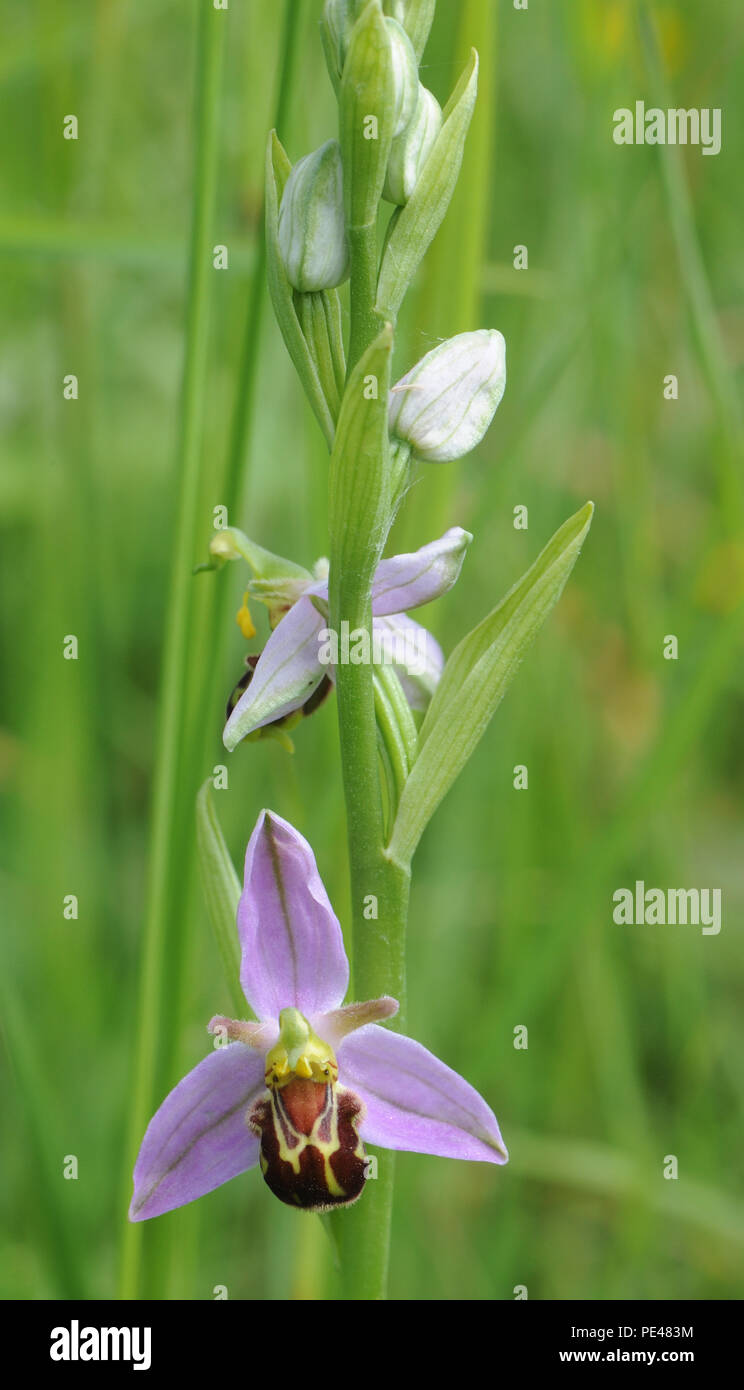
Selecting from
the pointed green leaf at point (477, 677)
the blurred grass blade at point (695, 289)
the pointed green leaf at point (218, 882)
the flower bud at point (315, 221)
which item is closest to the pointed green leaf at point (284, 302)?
the flower bud at point (315, 221)

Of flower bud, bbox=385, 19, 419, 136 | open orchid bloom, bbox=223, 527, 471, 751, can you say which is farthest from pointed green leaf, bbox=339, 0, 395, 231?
open orchid bloom, bbox=223, 527, 471, 751

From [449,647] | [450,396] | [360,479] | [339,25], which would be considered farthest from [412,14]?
[449,647]

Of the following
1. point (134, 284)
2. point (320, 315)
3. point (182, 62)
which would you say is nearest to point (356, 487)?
point (320, 315)

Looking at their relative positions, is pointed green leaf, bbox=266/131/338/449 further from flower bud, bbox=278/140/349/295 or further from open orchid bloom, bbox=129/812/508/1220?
open orchid bloom, bbox=129/812/508/1220

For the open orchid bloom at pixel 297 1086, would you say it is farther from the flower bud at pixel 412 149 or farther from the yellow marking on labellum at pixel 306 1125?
the flower bud at pixel 412 149

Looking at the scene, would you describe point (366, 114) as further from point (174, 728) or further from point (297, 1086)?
point (297, 1086)
